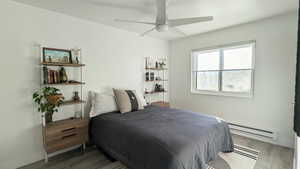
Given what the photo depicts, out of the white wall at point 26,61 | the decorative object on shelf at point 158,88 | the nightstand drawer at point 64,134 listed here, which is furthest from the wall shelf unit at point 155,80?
the nightstand drawer at point 64,134

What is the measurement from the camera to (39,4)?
87.2 inches

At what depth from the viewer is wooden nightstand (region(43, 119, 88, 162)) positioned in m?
2.14

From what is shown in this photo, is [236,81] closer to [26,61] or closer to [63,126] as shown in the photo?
[63,126]

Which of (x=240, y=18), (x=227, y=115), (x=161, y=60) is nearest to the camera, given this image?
(x=240, y=18)

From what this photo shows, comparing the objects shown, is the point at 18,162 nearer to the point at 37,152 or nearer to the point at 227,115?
the point at 37,152

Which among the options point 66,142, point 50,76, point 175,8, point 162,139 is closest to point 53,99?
point 50,76

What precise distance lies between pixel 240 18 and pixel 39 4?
3.45 metres

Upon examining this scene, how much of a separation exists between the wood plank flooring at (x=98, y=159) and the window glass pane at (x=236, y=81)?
3.89 feet

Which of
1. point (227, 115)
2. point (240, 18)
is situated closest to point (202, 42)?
point (240, 18)

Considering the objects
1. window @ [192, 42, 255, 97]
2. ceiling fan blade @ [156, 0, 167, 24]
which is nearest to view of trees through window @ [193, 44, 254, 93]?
window @ [192, 42, 255, 97]

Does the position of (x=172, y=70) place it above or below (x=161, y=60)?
below

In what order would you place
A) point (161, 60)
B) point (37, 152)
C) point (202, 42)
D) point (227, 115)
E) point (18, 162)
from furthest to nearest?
point (161, 60) → point (202, 42) → point (227, 115) → point (37, 152) → point (18, 162)

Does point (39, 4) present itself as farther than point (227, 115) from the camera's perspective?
No

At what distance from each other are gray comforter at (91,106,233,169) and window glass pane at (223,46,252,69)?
65.9 inches
